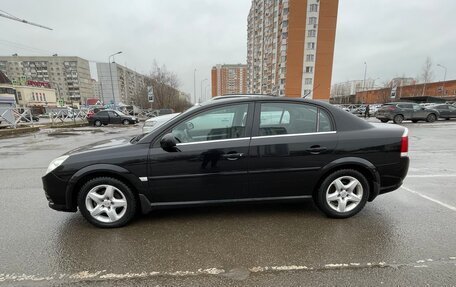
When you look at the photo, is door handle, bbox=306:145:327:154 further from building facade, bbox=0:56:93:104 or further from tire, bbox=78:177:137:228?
building facade, bbox=0:56:93:104

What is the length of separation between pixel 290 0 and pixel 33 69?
9807 cm

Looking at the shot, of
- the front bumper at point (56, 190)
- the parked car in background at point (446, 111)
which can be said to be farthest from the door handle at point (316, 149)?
the parked car in background at point (446, 111)

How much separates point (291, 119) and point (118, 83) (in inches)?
2829

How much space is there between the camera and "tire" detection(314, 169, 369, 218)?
331 cm

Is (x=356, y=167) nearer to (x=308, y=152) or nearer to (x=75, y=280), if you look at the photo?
(x=308, y=152)

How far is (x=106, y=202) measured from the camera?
316cm

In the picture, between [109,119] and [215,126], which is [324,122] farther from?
[109,119]

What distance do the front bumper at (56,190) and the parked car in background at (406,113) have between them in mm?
21193

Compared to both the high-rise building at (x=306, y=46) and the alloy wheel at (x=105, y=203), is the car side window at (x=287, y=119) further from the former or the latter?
the high-rise building at (x=306, y=46)

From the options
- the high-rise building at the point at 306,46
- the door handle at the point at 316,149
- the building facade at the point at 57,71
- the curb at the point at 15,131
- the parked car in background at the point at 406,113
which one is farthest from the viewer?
the building facade at the point at 57,71

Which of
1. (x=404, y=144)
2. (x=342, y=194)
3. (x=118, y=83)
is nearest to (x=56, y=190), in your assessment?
(x=342, y=194)

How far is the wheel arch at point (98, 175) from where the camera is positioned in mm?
3021

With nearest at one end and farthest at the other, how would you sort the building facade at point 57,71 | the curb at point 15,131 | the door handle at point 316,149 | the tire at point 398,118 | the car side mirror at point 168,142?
the car side mirror at point 168,142, the door handle at point 316,149, the curb at point 15,131, the tire at point 398,118, the building facade at point 57,71

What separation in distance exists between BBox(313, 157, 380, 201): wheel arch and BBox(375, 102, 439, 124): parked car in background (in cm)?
1840
